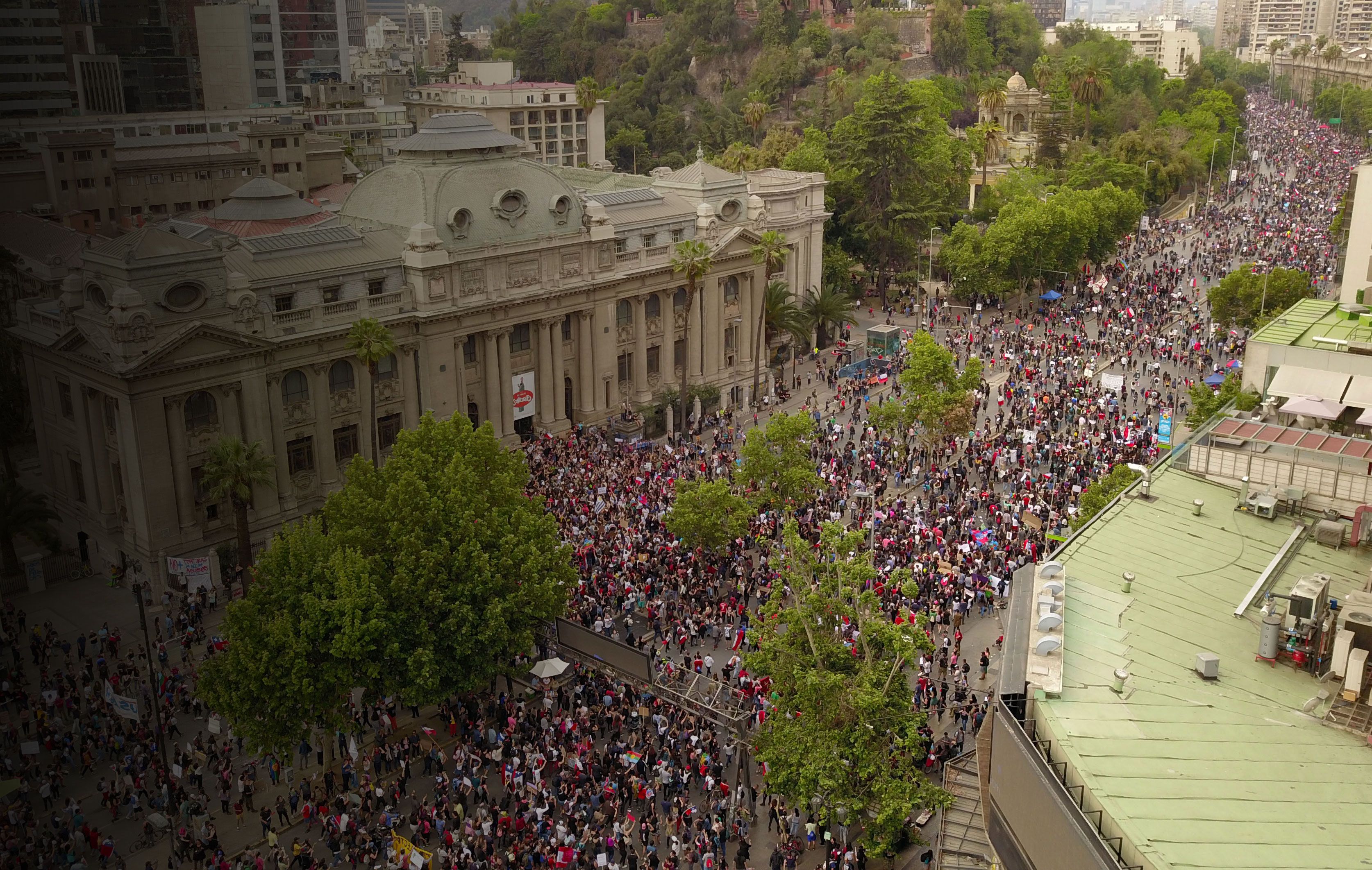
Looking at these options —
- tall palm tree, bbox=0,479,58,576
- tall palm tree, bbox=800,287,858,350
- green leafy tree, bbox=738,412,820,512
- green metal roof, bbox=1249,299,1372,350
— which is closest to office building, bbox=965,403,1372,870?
green metal roof, bbox=1249,299,1372,350

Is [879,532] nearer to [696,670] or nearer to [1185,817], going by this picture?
[696,670]

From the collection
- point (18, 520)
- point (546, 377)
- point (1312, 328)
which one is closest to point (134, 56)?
point (546, 377)

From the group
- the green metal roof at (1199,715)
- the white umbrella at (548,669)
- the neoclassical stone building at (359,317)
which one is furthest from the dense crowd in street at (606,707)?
the green metal roof at (1199,715)

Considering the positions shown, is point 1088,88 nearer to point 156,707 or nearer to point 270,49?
point 270,49

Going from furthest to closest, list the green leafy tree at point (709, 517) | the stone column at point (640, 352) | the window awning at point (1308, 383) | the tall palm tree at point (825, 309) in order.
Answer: the tall palm tree at point (825, 309) < the stone column at point (640, 352) < the green leafy tree at point (709, 517) < the window awning at point (1308, 383)

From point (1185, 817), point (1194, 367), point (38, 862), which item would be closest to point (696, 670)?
point (38, 862)

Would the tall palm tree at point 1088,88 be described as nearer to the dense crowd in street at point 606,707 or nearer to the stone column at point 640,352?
the dense crowd in street at point 606,707
